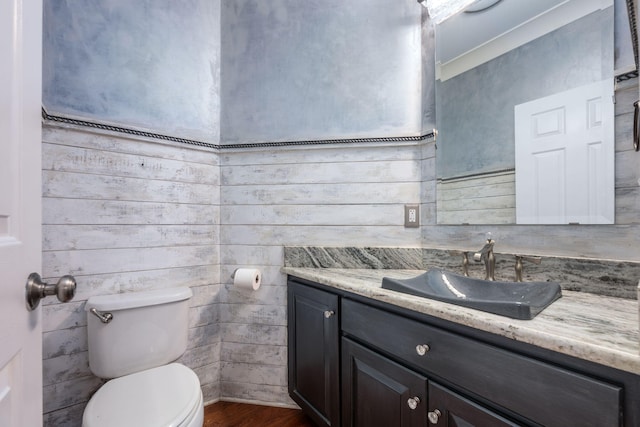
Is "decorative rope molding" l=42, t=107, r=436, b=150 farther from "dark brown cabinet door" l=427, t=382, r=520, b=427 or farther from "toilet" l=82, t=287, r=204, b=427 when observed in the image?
"dark brown cabinet door" l=427, t=382, r=520, b=427

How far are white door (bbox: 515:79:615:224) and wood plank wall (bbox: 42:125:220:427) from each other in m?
1.58

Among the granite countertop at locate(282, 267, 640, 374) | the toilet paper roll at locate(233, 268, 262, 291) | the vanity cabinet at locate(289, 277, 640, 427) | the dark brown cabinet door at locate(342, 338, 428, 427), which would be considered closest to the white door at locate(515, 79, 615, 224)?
the granite countertop at locate(282, 267, 640, 374)

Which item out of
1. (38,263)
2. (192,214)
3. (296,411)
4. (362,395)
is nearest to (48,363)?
(192,214)

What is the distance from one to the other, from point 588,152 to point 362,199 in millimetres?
938

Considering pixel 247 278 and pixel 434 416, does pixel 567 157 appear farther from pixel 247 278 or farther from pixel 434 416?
pixel 247 278

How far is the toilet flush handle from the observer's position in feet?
4.15

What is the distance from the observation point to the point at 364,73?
165 cm

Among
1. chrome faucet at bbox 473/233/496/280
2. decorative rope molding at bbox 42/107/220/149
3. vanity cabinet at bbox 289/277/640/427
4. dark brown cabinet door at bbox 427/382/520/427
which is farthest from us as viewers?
decorative rope molding at bbox 42/107/220/149

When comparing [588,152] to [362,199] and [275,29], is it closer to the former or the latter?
[362,199]

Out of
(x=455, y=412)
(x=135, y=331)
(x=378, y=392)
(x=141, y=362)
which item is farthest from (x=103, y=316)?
(x=455, y=412)

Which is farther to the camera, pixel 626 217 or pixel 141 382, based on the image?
pixel 141 382

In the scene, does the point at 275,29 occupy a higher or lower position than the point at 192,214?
higher

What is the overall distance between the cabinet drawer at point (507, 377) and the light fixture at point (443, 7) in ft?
4.73

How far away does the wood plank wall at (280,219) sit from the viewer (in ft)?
5.33
